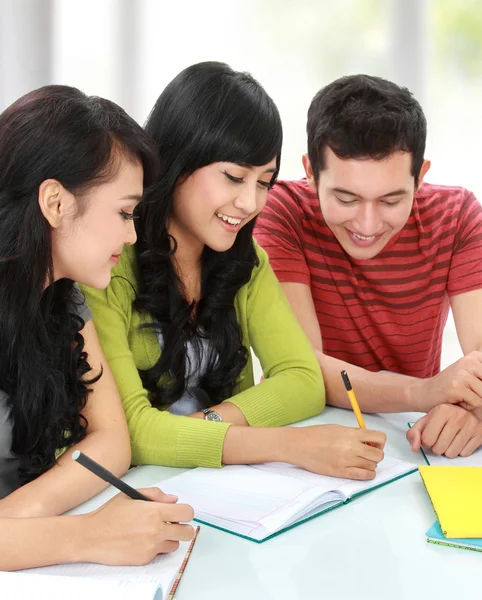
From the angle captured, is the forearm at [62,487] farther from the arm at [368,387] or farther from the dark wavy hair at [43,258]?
the arm at [368,387]

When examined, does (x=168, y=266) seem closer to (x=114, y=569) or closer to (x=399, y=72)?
(x=114, y=569)

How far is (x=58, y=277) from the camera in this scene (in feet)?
4.38

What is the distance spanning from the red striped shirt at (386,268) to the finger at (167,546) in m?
0.98

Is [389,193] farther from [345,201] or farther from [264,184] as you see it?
[264,184]

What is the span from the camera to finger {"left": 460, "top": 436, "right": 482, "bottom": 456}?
1424 mm

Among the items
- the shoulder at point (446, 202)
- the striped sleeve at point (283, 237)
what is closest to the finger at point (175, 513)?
the striped sleeve at point (283, 237)

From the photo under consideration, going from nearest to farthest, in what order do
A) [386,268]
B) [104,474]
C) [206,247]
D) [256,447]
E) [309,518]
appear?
1. [104,474]
2. [309,518]
3. [256,447]
4. [206,247]
5. [386,268]

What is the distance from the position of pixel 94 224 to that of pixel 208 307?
456 mm

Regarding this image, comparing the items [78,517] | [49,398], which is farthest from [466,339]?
[78,517]

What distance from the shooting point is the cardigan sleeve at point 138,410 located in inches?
53.7

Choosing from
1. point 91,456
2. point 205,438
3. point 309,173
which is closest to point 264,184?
point 309,173

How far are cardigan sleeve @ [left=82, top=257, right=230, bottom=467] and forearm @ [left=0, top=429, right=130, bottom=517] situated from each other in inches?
3.5

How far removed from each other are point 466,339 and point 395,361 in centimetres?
22

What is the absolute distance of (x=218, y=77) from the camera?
154 cm
